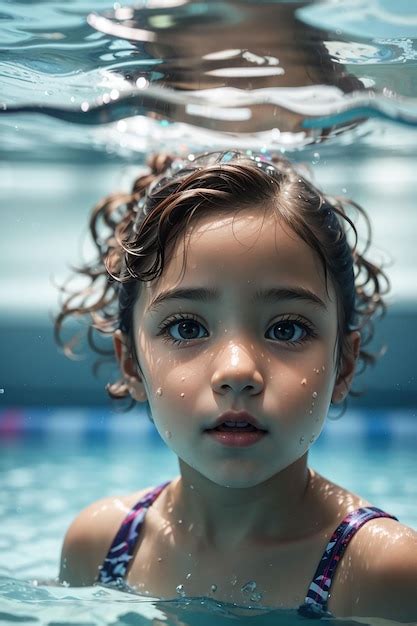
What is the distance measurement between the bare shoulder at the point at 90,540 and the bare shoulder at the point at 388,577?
2.05ft

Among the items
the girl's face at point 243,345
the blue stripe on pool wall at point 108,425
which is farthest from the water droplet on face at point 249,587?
the blue stripe on pool wall at point 108,425

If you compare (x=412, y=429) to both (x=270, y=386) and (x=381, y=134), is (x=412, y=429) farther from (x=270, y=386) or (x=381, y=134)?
(x=270, y=386)

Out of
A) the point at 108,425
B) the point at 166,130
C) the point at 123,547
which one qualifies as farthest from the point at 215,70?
the point at 108,425

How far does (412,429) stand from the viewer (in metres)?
4.75

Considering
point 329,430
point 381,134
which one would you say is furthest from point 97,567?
point 329,430

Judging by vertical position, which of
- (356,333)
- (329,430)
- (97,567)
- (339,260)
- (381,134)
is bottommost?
(329,430)

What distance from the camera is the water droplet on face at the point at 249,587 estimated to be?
191 cm

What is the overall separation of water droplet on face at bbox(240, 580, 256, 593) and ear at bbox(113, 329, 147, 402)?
47 cm

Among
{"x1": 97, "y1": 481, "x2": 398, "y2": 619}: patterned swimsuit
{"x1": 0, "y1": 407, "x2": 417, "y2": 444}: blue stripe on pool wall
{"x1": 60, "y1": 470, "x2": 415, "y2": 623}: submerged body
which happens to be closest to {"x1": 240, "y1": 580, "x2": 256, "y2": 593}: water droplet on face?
{"x1": 60, "y1": 470, "x2": 415, "y2": 623}: submerged body

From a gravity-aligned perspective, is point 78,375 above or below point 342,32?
below

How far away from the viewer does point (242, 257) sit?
176 centimetres

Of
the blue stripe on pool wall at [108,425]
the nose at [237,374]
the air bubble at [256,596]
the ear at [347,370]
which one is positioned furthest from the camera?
the blue stripe on pool wall at [108,425]

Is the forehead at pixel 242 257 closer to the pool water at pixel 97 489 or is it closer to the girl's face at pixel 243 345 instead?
the girl's face at pixel 243 345

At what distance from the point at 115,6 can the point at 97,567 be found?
4.21 feet
